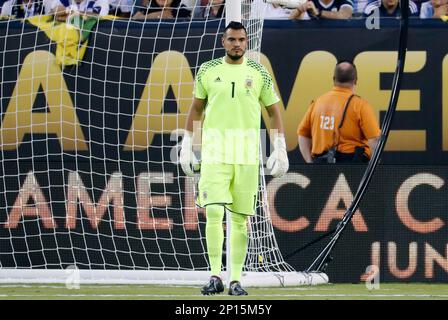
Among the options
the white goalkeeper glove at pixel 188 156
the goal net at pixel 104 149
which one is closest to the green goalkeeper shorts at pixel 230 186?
the white goalkeeper glove at pixel 188 156

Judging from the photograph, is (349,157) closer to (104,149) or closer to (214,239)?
(104,149)

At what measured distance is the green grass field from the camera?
1105 cm

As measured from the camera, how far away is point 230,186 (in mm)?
11109

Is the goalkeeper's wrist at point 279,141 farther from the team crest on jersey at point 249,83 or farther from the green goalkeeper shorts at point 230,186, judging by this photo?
the team crest on jersey at point 249,83

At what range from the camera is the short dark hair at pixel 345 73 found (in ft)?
44.9

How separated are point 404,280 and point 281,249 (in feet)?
3.75

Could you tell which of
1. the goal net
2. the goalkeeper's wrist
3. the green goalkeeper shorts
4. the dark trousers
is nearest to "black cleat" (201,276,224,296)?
the green goalkeeper shorts

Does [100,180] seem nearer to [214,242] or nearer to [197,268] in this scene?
[197,268]

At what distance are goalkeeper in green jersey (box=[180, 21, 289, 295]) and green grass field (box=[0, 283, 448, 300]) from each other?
17.8 inches

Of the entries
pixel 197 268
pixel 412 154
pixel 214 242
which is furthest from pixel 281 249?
pixel 214 242

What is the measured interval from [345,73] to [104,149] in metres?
2.34

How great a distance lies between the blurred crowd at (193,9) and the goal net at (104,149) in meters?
0.15

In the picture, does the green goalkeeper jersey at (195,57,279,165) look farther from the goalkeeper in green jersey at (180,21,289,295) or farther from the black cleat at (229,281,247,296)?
the black cleat at (229,281,247,296)

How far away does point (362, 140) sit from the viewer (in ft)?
45.4
